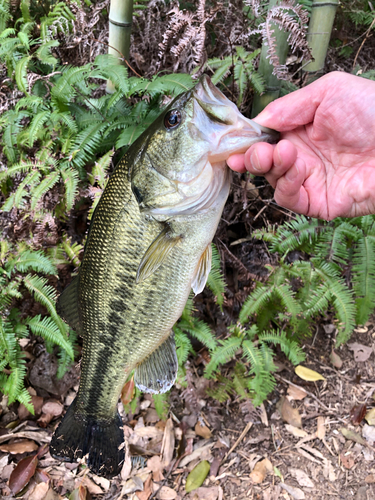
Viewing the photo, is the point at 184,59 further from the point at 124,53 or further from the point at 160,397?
the point at 160,397

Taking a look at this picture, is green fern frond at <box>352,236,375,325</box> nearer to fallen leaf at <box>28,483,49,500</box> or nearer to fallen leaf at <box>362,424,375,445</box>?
fallen leaf at <box>362,424,375,445</box>

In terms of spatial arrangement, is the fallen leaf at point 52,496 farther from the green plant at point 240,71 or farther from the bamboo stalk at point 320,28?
the bamboo stalk at point 320,28

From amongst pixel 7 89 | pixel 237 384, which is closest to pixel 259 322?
pixel 237 384

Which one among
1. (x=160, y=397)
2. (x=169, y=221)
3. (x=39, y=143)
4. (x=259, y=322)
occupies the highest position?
(x=169, y=221)

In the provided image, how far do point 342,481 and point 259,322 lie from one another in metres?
1.38

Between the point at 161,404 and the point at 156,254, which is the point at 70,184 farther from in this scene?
the point at 161,404

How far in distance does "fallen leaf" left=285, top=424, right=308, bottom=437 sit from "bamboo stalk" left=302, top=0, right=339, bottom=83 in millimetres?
3032

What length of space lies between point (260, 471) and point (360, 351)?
149 cm

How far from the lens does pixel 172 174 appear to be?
1731 millimetres

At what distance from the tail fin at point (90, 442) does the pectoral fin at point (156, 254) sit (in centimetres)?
112

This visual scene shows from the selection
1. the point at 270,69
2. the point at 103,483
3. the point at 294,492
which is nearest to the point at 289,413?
the point at 294,492

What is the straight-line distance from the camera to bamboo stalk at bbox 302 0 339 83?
2.97m

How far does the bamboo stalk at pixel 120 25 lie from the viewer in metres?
3.09

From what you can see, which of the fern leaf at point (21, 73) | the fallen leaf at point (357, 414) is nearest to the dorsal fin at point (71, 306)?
the fern leaf at point (21, 73)
